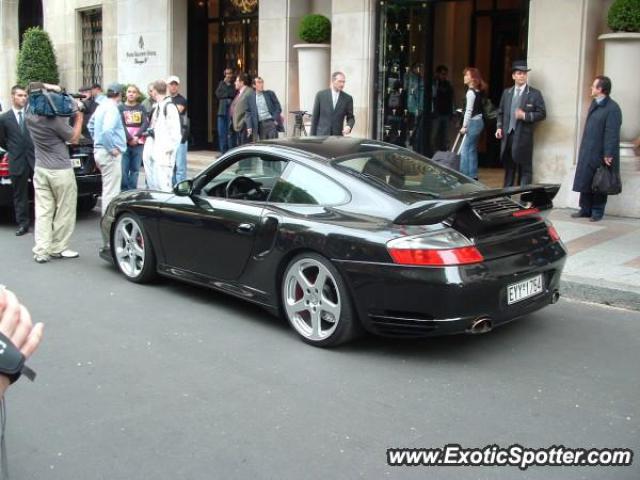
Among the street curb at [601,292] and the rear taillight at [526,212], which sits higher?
the rear taillight at [526,212]

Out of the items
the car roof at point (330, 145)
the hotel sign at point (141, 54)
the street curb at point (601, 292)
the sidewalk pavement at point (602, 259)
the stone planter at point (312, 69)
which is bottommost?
the street curb at point (601, 292)

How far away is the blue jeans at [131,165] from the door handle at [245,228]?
6601 mm

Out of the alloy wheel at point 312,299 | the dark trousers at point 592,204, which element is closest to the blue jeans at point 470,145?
the dark trousers at point 592,204

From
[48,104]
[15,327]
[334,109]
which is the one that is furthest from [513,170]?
[15,327]

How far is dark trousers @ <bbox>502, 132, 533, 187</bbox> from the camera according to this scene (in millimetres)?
11398

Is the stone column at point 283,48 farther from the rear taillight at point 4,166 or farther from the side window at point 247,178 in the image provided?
the side window at point 247,178

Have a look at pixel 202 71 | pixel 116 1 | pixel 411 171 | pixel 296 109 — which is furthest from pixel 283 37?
pixel 411 171

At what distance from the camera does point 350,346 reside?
18.3 ft

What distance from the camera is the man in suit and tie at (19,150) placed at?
10.0m

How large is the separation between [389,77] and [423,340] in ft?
29.9

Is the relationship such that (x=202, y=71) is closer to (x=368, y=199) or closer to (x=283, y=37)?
(x=283, y=37)

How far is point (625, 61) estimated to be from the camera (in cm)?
1055

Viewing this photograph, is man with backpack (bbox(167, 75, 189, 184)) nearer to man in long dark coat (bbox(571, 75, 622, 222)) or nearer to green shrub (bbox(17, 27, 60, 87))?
man in long dark coat (bbox(571, 75, 622, 222))

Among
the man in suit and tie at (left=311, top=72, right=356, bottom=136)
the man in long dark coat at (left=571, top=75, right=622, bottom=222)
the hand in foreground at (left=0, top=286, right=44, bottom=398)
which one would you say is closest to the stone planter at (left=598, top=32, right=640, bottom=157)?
the man in long dark coat at (left=571, top=75, right=622, bottom=222)
